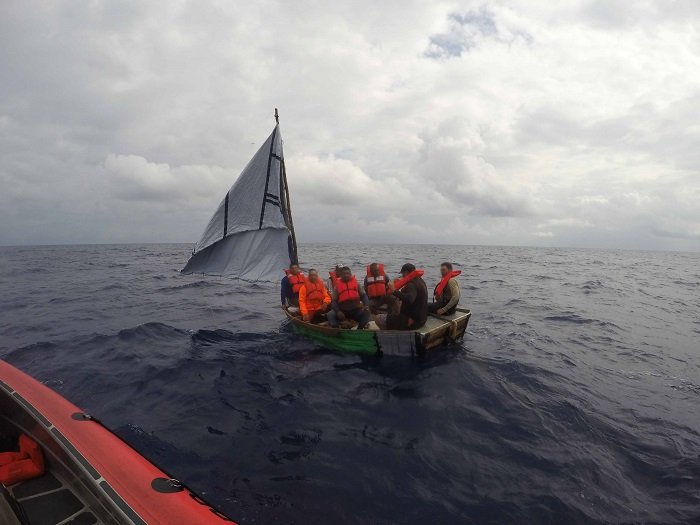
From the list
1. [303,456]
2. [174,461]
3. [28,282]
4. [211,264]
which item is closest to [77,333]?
[211,264]

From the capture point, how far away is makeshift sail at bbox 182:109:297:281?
13148 millimetres

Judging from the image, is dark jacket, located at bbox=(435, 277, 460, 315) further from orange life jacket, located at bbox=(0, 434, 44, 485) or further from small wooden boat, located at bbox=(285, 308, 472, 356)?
orange life jacket, located at bbox=(0, 434, 44, 485)

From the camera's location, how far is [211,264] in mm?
13828

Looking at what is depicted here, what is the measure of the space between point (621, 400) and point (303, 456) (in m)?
8.06

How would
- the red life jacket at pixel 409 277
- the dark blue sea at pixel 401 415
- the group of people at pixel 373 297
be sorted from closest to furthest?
the dark blue sea at pixel 401 415 < the red life jacket at pixel 409 277 < the group of people at pixel 373 297

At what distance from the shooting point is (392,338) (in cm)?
1077

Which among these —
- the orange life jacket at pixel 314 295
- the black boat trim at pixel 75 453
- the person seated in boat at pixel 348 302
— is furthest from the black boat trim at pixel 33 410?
the orange life jacket at pixel 314 295

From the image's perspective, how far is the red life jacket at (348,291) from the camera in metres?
12.0

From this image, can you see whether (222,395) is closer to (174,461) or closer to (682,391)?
(174,461)

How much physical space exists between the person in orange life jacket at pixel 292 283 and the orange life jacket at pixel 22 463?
29.8 feet

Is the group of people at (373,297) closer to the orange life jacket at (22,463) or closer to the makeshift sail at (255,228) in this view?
the makeshift sail at (255,228)

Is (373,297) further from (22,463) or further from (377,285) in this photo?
(22,463)

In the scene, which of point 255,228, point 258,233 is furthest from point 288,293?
point 255,228

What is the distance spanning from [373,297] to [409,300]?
245cm
